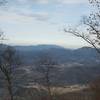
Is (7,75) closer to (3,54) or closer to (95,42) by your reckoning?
(3,54)

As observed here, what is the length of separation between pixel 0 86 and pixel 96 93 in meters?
124

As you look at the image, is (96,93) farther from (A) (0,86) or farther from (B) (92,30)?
(A) (0,86)

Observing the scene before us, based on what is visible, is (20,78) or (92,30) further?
(20,78)

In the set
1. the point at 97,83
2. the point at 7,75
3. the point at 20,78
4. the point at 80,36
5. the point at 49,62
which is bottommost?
the point at 20,78

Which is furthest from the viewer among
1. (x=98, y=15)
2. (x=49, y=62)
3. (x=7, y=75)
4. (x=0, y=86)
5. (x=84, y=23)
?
(x=0, y=86)

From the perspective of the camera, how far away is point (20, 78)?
627ft

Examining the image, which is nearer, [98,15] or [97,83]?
[98,15]

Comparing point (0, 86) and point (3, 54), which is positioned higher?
point (3, 54)

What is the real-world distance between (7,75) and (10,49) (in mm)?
3967

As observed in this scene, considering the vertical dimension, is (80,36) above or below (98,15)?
below

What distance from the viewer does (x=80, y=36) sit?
28641 millimetres

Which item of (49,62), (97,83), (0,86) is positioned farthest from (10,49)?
(0,86)

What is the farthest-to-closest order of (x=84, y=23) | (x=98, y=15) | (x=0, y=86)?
(x=0, y=86) → (x=84, y=23) → (x=98, y=15)

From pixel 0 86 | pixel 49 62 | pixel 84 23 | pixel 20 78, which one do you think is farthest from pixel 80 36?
pixel 20 78
